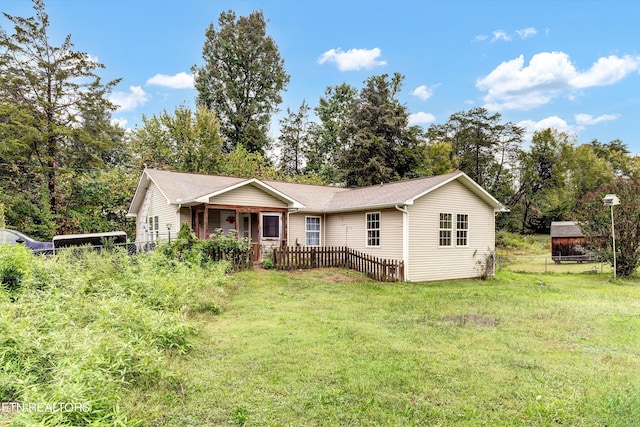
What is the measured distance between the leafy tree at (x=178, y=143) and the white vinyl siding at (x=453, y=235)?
720 inches

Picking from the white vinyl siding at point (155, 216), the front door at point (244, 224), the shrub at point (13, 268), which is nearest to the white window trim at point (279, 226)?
the front door at point (244, 224)

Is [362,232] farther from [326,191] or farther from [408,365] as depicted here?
[408,365]

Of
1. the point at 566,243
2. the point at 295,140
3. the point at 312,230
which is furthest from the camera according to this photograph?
the point at 295,140

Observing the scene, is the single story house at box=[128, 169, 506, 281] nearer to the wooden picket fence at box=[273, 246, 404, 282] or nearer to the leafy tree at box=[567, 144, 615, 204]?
the wooden picket fence at box=[273, 246, 404, 282]

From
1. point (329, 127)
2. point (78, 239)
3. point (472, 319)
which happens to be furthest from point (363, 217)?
point (329, 127)

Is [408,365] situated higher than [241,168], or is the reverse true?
[241,168]

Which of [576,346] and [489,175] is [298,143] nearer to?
[489,175]

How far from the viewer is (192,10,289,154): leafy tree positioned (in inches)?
1390

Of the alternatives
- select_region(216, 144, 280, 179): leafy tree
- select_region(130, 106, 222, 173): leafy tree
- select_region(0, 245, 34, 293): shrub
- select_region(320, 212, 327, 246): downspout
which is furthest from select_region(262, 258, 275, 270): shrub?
select_region(130, 106, 222, 173): leafy tree

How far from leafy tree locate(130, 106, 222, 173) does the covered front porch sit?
39.0 feet

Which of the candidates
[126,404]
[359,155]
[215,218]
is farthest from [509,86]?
[126,404]

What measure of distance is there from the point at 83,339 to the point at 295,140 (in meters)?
34.6

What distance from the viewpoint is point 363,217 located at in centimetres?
1473

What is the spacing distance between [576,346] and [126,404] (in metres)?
6.14
